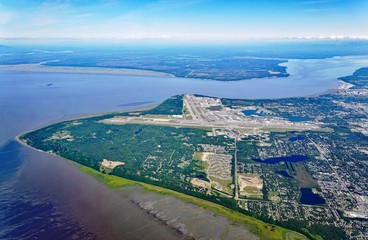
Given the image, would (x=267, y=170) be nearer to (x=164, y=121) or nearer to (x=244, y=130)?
(x=244, y=130)

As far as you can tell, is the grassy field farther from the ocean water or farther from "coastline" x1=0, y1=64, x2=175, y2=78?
"coastline" x1=0, y1=64, x2=175, y2=78

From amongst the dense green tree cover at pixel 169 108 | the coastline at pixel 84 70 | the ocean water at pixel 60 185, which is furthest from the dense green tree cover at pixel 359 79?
the coastline at pixel 84 70

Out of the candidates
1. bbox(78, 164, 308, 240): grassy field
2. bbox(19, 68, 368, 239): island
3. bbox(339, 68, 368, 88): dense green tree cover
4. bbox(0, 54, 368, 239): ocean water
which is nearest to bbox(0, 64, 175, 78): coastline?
bbox(0, 54, 368, 239): ocean water

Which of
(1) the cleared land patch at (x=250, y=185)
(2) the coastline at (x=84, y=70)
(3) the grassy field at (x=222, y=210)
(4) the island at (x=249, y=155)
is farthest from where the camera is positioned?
(2) the coastline at (x=84, y=70)

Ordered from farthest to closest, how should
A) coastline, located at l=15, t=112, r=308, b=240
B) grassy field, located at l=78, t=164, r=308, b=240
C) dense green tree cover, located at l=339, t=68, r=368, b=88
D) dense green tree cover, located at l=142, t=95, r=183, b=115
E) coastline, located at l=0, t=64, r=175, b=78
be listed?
coastline, located at l=0, t=64, r=175, b=78
dense green tree cover, located at l=339, t=68, r=368, b=88
dense green tree cover, located at l=142, t=95, r=183, b=115
coastline, located at l=15, t=112, r=308, b=240
grassy field, located at l=78, t=164, r=308, b=240

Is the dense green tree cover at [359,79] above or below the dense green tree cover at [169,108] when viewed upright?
above

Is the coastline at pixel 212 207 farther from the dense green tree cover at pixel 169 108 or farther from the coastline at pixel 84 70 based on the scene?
the coastline at pixel 84 70
